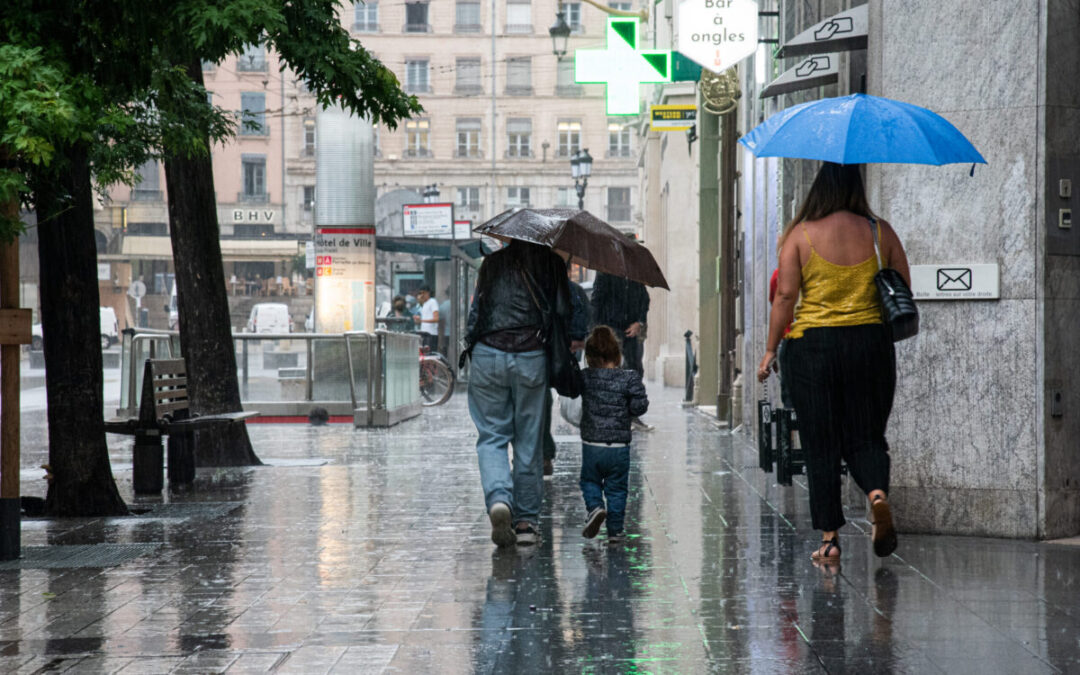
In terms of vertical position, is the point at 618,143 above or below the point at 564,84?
below

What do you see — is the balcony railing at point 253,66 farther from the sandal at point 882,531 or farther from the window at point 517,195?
the sandal at point 882,531

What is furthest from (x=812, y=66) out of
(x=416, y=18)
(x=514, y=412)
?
(x=416, y=18)

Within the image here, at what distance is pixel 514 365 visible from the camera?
779cm

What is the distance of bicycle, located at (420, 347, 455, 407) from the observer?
73.8ft

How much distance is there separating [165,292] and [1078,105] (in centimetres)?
6110

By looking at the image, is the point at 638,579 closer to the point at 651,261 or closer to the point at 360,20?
the point at 651,261

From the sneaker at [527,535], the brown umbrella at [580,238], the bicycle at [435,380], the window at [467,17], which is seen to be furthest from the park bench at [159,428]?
the window at [467,17]

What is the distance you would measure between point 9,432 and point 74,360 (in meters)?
1.83

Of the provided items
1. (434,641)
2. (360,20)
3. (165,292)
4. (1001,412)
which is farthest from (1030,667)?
(360,20)

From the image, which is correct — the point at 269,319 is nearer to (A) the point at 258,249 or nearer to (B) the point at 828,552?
(A) the point at 258,249

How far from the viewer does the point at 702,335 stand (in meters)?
20.5

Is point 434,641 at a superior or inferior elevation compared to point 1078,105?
inferior

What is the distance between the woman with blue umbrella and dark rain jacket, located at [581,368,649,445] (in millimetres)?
1135

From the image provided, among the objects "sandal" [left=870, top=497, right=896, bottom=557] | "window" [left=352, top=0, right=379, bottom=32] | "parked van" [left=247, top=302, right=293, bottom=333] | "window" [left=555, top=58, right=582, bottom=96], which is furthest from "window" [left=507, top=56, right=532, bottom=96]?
"sandal" [left=870, top=497, right=896, bottom=557]
